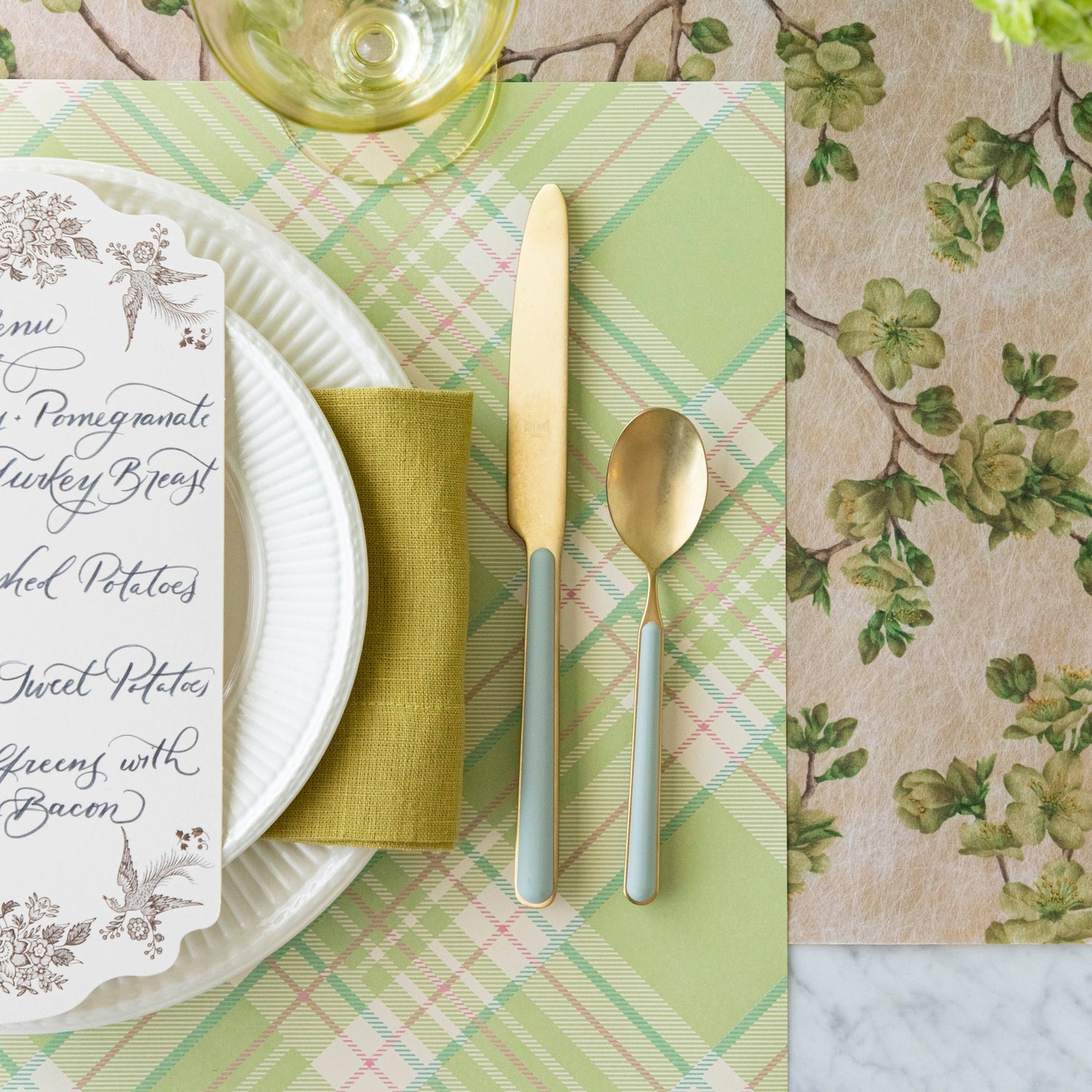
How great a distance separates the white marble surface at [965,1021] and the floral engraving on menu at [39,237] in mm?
586

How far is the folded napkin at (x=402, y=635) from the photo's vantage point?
1.64 ft

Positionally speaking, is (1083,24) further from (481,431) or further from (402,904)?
(402,904)

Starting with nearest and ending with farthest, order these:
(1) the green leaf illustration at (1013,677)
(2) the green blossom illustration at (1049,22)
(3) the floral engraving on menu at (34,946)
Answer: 1. (2) the green blossom illustration at (1049,22)
2. (3) the floral engraving on menu at (34,946)
3. (1) the green leaf illustration at (1013,677)

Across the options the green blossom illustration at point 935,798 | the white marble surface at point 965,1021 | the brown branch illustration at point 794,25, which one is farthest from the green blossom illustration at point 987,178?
the white marble surface at point 965,1021

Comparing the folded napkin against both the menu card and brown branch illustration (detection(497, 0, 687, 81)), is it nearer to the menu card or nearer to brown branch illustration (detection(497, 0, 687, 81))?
the menu card

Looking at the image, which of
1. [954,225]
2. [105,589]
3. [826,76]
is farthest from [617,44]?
[105,589]

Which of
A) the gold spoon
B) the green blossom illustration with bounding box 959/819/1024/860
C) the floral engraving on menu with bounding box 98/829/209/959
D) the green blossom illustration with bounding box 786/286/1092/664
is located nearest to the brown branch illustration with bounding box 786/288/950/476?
the green blossom illustration with bounding box 786/286/1092/664

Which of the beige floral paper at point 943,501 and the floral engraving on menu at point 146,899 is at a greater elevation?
the floral engraving on menu at point 146,899

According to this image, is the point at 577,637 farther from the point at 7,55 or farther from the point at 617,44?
the point at 7,55

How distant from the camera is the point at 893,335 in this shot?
577mm

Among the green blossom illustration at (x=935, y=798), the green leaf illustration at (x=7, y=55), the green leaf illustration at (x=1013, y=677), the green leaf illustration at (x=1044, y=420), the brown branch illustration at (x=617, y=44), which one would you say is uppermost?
the green leaf illustration at (x=7, y=55)

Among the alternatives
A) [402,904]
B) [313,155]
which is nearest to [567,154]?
[313,155]

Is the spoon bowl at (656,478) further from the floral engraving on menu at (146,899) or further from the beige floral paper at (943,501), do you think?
the floral engraving on menu at (146,899)

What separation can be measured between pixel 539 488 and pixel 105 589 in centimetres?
24
